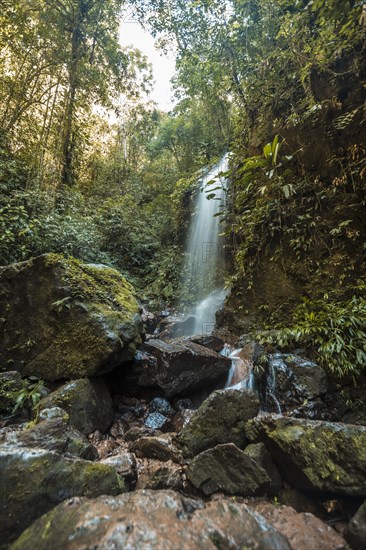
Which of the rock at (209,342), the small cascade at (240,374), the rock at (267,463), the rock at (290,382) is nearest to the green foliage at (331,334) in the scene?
the rock at (290,382)

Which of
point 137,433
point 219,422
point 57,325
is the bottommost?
point 137,433

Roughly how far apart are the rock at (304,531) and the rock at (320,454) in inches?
16.2

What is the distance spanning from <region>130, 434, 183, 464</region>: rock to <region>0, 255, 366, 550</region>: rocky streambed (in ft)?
→ 0.05

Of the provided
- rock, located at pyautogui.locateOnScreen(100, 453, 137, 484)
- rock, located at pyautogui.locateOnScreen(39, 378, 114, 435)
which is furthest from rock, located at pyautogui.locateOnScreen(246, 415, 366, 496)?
rock, located at pyautogui.locateOnScreen(39, 378, 114, 435)

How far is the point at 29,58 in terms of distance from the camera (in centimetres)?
904

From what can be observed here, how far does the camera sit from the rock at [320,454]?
224 cm

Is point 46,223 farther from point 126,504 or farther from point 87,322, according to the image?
point 126,504

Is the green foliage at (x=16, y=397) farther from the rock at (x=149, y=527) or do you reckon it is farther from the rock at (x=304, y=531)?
the rock at (x=304, y=531)

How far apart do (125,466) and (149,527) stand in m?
1.21

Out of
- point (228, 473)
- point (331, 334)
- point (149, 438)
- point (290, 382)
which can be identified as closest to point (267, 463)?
point (228, 473)

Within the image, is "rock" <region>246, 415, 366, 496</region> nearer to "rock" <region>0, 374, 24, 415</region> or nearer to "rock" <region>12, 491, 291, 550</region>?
"rock" <region>12, 491, 291, 550</region>

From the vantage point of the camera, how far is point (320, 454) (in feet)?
7.90

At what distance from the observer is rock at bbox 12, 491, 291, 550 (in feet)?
4.51

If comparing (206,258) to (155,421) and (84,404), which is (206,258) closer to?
(155,421)
